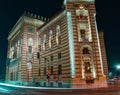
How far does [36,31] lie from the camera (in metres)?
48.8

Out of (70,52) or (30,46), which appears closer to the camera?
(70,52)

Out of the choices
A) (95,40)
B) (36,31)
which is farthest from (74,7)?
(36,31)

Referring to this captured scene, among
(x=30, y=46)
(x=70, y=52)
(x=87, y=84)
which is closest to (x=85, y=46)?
(x=70, y=52)

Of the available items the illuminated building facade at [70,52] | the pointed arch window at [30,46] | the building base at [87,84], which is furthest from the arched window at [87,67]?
the pointed arch window at [30,46]

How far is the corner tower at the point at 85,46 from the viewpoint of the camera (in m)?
31.0

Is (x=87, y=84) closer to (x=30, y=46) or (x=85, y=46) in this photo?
(x=85, y=46)

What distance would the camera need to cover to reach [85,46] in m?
33.1

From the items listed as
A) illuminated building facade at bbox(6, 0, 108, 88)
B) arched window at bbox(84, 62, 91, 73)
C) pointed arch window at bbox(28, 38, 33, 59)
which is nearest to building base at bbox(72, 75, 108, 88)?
illuminated building facade at bbox(6, 0, 108, 88)

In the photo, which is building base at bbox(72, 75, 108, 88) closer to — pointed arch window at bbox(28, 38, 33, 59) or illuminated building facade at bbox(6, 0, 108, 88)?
illuminated building facade at bbox(6, 0, 108, 88)

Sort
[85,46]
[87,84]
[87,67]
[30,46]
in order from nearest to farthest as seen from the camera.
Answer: [87,84] → [87,67] → [85,46] → [30,46]

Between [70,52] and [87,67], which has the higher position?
[70,52]

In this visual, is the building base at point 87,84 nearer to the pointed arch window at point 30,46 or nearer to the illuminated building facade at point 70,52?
the illuminated building facade at point 70,52

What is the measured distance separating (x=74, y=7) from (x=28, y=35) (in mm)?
17582

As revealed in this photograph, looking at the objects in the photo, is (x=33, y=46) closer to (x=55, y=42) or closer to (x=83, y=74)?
(x=55, y=42)
